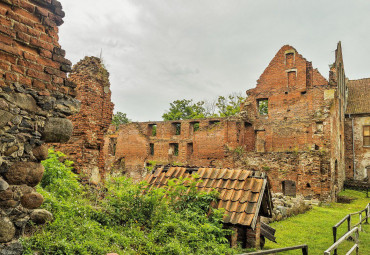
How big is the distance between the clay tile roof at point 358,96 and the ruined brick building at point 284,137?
9 cm

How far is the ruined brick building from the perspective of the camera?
18.4 m

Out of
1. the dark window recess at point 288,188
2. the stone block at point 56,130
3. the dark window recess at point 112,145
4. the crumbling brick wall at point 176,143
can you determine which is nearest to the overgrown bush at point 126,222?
the stone block at point 56,130

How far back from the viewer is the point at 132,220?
17.3ft

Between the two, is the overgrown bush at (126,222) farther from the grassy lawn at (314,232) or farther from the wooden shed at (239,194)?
the grassy lawn at (314,232)

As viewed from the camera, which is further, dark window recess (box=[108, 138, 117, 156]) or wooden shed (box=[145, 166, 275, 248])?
dark window recess (box=[108, 138, 117, 156])

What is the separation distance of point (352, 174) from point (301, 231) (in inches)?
761

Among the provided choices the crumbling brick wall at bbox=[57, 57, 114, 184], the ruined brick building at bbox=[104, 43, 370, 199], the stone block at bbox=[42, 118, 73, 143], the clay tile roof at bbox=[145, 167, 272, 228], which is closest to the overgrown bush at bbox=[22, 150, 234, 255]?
the clay tile roof at bbox=[145, 167, 272, 228]

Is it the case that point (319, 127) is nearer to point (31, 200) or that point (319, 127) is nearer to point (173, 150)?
point (173, 150)

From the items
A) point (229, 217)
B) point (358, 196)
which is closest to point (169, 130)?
point (358, 196)

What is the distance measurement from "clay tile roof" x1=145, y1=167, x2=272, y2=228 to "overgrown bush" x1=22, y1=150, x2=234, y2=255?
0.30 m

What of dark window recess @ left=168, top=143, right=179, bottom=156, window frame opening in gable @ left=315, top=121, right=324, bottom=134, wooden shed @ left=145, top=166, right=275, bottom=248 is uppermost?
window frame opening in gable @ left=315, top=121, right=324, bottom=134

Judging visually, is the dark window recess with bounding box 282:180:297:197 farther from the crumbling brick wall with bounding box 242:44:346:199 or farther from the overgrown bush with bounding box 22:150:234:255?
the overgrown bush with bounding box 22:150:234:255

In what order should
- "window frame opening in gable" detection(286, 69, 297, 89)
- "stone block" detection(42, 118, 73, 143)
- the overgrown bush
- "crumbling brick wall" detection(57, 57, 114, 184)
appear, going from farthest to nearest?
"window frame opening in gable" detection(286, 69, 297, 89) < "crumbling brick wall" detection(57, 57, 114, 184) < the overgrown bush < "stone block" detection(42, 118, 73, 143)

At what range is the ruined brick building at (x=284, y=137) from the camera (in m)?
18.4
